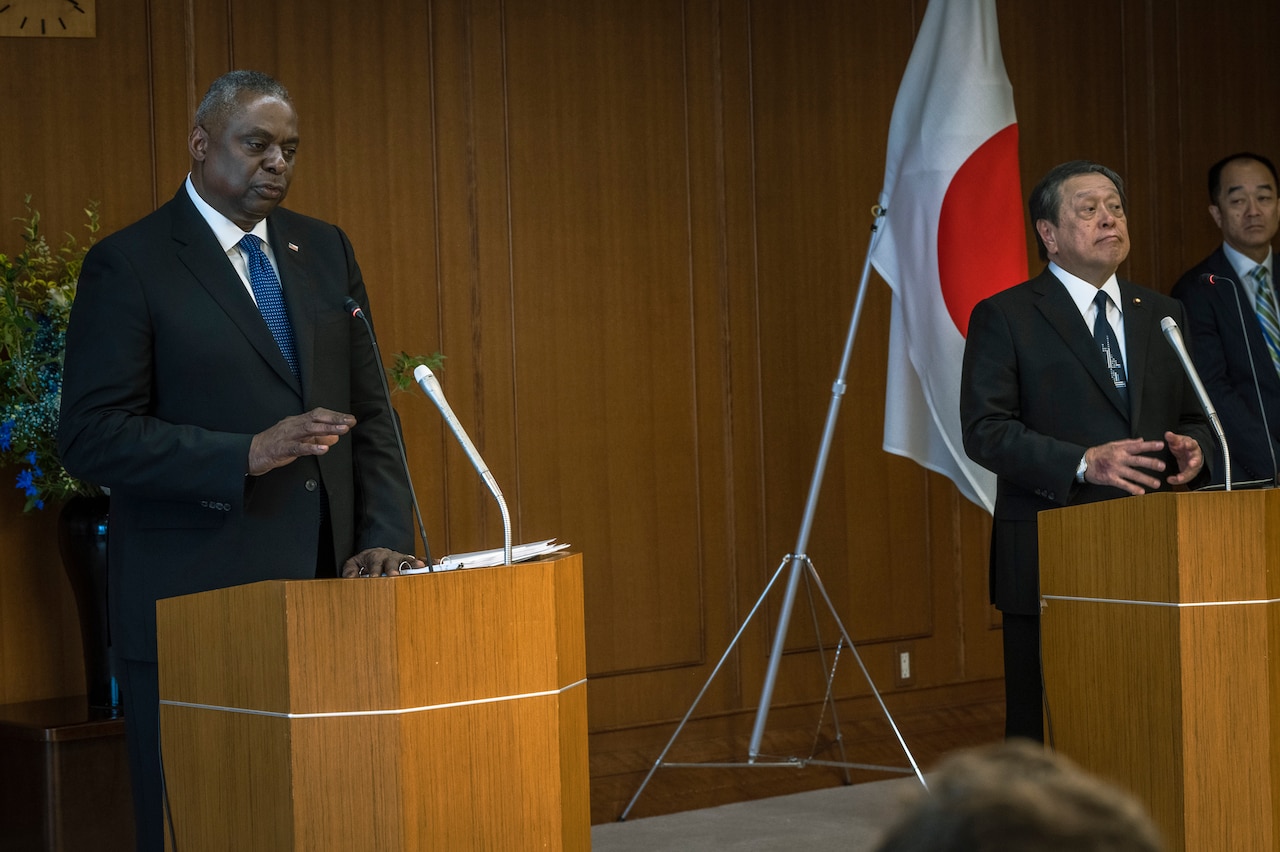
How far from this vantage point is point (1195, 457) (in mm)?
3266

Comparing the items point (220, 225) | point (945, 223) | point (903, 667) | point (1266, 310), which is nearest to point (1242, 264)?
point (1266, 310)

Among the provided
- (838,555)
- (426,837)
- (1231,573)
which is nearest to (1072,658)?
(1231,573)

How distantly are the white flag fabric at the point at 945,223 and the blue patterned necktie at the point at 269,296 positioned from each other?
259 cm

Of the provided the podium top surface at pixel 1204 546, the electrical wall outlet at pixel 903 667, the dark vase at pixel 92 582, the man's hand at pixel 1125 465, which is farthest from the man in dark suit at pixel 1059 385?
the dark vase at pixel 92 582

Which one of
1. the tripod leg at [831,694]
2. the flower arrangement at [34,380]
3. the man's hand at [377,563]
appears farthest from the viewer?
the tripod leg at [831,694]

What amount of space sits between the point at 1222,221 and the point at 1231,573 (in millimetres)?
2538

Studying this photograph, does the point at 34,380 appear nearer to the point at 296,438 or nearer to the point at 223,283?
the point at 223,283

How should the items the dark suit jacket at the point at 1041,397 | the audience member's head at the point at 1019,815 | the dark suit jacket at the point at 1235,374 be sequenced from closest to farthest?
the audience member's head at the point at 1019,815 → the dark suit jacket at the point at 1041,397 → the dark suit jacket at the point at 1235,374

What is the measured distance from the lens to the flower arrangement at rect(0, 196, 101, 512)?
3.74 m

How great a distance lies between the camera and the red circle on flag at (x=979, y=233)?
480cm

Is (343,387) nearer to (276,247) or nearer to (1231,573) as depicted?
(276,247)

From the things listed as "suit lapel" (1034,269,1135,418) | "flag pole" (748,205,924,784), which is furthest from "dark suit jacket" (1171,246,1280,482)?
"suit lapel" (1034,269,1135,418)

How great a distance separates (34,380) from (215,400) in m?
1.39

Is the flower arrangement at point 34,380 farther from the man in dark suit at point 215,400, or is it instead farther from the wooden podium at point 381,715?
the wooden podium at point 381,715
